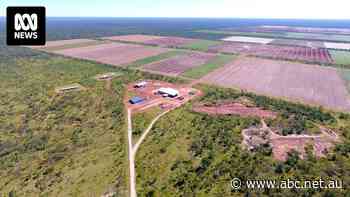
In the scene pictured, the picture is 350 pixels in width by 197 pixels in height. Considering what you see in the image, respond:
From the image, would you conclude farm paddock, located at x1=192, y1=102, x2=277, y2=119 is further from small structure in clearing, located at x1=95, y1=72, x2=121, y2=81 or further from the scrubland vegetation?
small structure in clearing, located at x1=95, y1=72, x2=121, y2=81

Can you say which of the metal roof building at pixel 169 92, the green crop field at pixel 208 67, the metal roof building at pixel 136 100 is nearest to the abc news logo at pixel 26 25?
the metal roof building at pixel 136 100

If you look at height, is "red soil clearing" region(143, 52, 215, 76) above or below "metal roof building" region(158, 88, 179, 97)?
above

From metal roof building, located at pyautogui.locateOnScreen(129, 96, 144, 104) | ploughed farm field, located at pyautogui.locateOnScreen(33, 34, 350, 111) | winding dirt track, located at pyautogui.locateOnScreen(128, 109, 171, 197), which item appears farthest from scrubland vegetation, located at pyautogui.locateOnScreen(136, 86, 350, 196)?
ploughed farm field, located at pyautogui.locateOnScreen(33, 34, 350, 111)

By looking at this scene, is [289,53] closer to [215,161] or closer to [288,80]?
[288,80]

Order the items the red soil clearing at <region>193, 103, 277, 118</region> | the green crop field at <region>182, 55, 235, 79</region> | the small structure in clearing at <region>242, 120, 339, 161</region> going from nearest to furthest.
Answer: the small structure in clearing at <region>242, 120, 339, 161</region> < the red soil clearing at <region>193, 103, 277, 118</region> < the green crop field at <region>182, 55, 235, 79</region>

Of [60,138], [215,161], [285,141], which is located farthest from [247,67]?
[60,138]

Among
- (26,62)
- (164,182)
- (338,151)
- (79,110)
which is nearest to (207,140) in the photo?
(164,182)

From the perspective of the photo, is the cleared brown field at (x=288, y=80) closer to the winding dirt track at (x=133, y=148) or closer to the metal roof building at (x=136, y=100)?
the metal roof building at (x=136, y=100)
